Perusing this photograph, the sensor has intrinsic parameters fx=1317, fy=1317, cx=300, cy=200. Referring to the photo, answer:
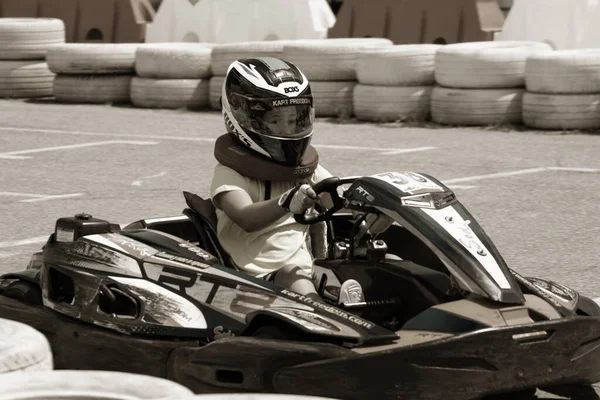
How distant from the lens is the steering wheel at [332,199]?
423cm

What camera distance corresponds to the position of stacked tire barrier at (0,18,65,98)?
1408cm

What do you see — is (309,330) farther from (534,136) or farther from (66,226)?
(534,136)

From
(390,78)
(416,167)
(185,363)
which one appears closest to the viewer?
(185,363)

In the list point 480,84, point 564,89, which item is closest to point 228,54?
point 480,84

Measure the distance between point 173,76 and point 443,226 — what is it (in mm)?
9473

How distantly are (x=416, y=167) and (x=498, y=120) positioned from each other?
2.18 m

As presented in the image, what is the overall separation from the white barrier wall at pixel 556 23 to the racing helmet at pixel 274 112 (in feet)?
26.9

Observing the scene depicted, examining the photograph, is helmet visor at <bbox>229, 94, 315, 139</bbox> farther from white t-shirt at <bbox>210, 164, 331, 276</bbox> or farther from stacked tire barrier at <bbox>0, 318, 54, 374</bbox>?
stacked tire barrier at <bbox>0, 318, 54, 374</bbox>

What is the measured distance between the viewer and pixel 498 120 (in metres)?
11.2

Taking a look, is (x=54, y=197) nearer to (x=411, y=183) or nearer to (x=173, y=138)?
(x=173, y=138)

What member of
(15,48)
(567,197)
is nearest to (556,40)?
(567,197)

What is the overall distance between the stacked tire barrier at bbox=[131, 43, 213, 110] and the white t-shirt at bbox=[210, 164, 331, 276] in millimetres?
8583

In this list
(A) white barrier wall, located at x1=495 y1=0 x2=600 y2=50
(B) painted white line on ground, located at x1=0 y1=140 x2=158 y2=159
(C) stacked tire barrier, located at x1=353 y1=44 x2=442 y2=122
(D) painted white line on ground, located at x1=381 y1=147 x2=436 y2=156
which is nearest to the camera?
(D) painted white line on ground, located at x1=381 y1=147 x2=436 y2=156

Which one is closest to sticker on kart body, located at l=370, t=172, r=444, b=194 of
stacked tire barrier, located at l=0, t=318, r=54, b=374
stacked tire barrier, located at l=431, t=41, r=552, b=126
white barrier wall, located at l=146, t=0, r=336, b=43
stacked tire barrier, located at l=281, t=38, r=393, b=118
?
stacked tire barrier, located at l=0, t=318, r=54, b=374
